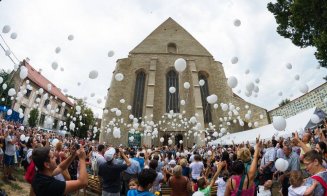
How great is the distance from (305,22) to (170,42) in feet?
78.5

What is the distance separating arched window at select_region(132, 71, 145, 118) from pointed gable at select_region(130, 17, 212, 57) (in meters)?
3.12

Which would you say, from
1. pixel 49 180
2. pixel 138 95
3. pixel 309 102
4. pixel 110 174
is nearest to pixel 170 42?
pixel 138 95

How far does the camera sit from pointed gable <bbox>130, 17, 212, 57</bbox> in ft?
106

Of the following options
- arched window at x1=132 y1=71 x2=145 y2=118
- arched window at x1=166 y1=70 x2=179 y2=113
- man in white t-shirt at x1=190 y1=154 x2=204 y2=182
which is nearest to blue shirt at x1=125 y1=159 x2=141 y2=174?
man in white t-shirt at x1=190 y1=154 x2=204 y2=182

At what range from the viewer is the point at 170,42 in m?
33.7

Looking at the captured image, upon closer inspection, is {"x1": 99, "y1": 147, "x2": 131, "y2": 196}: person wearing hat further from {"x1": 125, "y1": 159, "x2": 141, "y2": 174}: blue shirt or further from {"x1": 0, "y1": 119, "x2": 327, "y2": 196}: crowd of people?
{"x1": 125, "y1": 159, "x2": 141, "y2": 174}: blue shirt

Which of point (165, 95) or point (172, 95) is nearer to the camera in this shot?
point (165, 95)

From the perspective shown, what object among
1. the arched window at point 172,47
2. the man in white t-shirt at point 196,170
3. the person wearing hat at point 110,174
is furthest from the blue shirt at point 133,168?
the arched window at point 172,47

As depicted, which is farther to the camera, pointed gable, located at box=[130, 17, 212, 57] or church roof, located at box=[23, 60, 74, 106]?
pointed gable, located at box=[130, 17, 212, 57]

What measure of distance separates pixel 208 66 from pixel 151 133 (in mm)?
11455

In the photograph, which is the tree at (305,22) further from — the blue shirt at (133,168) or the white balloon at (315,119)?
the blue shirt at (133,168)

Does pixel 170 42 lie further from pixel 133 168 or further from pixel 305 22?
pixel 133 168

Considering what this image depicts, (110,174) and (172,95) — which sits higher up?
(172,95)

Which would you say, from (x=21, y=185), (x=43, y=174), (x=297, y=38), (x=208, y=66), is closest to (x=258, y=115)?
(x=208, y=66)
